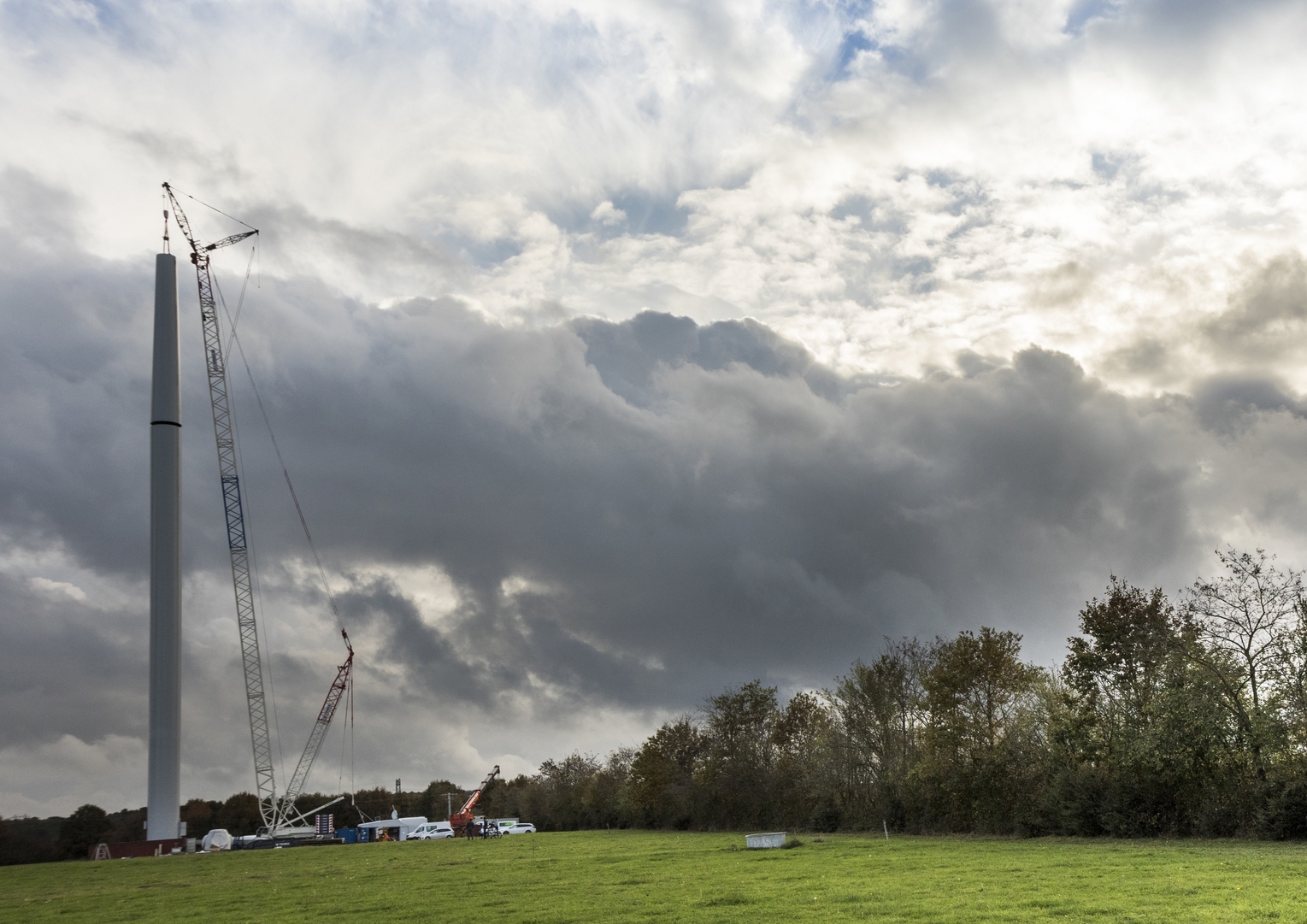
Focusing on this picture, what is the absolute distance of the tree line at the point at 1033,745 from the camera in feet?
131

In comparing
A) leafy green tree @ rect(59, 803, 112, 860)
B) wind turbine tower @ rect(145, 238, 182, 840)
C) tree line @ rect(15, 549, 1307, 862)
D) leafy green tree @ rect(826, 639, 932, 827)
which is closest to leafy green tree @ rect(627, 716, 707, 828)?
tree line @ rect(15, 549, 1307, 862)

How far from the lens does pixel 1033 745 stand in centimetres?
5209

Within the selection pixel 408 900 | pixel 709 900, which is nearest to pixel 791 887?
pixel 709 900

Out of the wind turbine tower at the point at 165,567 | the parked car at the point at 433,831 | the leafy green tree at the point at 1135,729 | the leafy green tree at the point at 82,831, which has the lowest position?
the parked car at the point at 433,831

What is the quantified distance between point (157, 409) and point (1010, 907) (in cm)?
8334

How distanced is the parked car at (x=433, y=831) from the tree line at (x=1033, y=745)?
92.1 ft

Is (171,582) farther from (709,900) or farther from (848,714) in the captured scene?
(709,900)

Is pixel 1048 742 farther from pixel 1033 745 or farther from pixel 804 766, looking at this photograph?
pixel 804 766

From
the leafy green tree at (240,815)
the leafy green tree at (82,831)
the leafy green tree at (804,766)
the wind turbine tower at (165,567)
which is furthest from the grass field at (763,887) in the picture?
the leafy green tree at (240,815)

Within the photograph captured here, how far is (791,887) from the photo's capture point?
28.3 metres

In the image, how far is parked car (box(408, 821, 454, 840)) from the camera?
368 ft

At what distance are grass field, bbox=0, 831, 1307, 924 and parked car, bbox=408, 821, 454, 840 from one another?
204ft

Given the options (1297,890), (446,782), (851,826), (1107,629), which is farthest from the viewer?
(446,782)

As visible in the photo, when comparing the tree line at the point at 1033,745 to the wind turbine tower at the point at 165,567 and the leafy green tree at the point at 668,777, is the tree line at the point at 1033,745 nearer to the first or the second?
the leafy green tree at the point at 668,777
